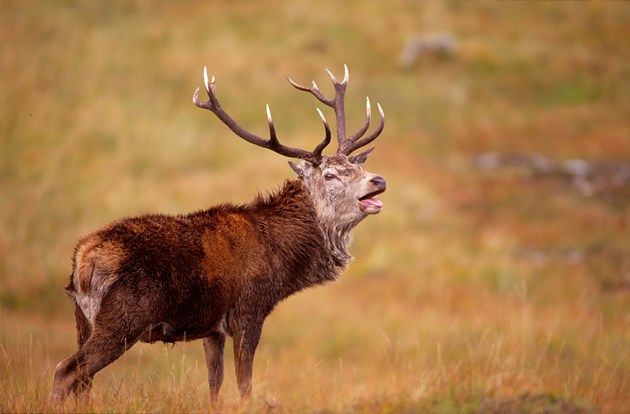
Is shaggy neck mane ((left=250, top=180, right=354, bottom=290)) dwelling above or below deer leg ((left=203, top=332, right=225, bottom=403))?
above

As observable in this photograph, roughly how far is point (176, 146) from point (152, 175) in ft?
6.85

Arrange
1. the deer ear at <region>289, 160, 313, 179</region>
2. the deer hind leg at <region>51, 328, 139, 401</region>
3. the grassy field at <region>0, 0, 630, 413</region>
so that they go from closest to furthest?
the deer hind leg at <region>51, 328, 139, 401</region>, the deer ear at <region>289, 160, 313, 179</region>, the grassy field at <region>0, 0, 630, 413</region>

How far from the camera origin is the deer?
696 cm

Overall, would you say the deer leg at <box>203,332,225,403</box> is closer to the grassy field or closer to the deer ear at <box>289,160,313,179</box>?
the grassy field

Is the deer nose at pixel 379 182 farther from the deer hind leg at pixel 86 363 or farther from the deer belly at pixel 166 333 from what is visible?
the deer hind leg at pixel 86 363

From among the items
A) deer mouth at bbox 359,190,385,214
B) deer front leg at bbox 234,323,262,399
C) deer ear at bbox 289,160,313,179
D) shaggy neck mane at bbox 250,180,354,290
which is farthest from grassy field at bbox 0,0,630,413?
deer ear at bbox 289,160,313,179

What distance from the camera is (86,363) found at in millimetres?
6797

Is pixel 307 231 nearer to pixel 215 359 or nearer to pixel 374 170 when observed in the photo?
pixel 215 359

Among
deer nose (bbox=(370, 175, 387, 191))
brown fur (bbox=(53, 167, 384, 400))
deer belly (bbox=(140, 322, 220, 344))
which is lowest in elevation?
deer belly (bbox=(140, 322, 220, 344))

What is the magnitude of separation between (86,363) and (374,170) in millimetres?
16469

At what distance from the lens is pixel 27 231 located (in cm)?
1783

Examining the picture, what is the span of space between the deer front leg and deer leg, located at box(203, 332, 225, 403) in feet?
0.65

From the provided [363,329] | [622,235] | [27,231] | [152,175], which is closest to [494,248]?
[622,235]

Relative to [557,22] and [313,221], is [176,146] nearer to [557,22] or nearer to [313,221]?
[313,221]
